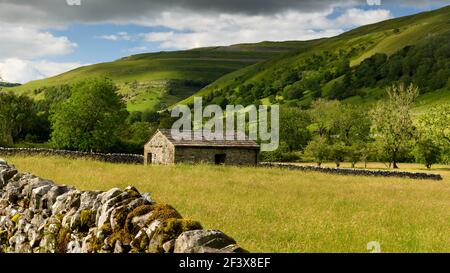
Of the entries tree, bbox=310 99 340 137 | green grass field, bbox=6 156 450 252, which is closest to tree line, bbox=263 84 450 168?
tree, bbox=310 99 340 137

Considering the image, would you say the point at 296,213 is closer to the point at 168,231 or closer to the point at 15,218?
the point at 15,218

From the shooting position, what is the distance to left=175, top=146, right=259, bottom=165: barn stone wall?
46438 mm

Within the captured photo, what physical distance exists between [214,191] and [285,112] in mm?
95729

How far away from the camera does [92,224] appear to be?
779cm

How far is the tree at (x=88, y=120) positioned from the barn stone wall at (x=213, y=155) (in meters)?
22.4

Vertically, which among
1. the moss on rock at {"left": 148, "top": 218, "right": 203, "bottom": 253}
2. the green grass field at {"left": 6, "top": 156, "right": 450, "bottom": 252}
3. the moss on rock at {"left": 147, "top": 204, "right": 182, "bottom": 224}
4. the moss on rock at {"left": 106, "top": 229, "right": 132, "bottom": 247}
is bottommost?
the green grass field at {"left": 6, "top": 156, "right": 450, "bottom": 252}

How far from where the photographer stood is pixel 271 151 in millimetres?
89500

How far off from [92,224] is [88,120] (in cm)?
6075

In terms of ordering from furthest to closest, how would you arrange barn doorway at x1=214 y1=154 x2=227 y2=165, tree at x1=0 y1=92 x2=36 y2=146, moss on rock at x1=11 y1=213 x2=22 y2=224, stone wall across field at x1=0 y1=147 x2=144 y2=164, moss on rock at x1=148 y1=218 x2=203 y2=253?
tree at x1=0 y1=92 x2=36 y2=146, barn doorway at x1=214 y1=154 x2=227 y2=165, stone wall across field at x1=0 y1=147 x2=144 y2=164, moss on rock at x1=11 y1=213 x2=22 y2=224, moss on rock at x1=148 y1=218 x2=203 y2=253

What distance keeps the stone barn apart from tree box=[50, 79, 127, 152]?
60.5 ft

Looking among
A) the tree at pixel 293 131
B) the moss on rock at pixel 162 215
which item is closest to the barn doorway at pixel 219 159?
the moss on rock at pixel 162 215

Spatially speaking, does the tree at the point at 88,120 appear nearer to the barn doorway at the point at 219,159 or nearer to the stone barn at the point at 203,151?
the stone barn at the point at 203,151

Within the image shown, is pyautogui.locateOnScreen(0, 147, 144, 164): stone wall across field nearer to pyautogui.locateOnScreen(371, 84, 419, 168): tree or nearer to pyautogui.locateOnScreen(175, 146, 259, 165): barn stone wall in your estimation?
pyautogui.locateOnScreen(175, 146, 259, 165): barn stone wall

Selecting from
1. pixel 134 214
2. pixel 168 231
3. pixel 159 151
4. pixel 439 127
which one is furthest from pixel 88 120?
pixel 168 231
